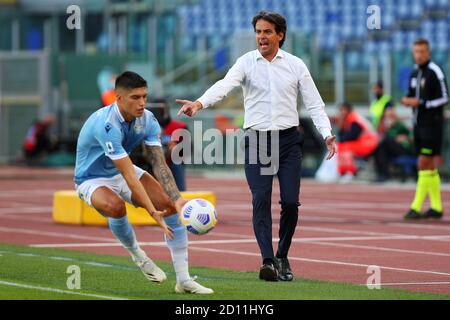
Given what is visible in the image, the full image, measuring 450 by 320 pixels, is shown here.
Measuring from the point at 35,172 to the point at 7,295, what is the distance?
2615 centimetres

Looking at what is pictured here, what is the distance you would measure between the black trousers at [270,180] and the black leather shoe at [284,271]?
60 mm

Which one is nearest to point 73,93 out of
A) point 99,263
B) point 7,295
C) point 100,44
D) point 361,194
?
point 100,44

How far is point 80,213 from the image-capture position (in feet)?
64.1

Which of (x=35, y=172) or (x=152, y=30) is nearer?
(x=35, y=172)

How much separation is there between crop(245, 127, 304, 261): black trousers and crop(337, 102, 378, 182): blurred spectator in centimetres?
1868

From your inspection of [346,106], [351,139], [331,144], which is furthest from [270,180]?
[351,139]

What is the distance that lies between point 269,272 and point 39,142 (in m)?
27.7

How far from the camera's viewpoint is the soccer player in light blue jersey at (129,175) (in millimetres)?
10680

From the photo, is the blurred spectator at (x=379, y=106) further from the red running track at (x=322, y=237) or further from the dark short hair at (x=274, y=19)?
the dark short hair at (x=274, y=19)

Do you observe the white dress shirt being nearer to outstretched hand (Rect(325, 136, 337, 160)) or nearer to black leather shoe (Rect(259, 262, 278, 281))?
outstretched hand (Rect(325, 136, 337, 160))

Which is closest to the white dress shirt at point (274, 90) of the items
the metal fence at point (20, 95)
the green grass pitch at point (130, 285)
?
the green grass pitch at point (130, 285)

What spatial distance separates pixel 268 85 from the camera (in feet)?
39.9

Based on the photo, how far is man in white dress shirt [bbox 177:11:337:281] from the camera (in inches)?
474
